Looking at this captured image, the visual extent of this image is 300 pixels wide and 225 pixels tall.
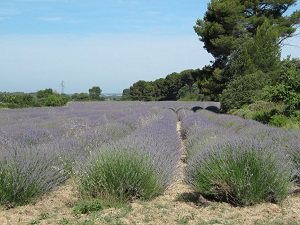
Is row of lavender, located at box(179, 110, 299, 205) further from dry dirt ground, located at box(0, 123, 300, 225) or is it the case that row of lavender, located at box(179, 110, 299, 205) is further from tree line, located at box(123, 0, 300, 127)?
tree line, located at box(123, 0, 300, 127)

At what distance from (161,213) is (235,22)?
95.8 ft

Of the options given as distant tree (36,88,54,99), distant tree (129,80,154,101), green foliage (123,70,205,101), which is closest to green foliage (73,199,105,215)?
distant tree (36,88,54,99)

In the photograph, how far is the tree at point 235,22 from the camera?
105 feet

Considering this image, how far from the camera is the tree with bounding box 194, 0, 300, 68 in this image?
3212 centimetres

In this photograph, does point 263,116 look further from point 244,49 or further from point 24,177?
point 24,177

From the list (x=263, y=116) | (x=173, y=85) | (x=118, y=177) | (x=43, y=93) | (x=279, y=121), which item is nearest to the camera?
(x=118, y=177)

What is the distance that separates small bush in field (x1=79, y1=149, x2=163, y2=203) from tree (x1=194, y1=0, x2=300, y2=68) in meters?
27.1

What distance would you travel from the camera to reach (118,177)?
5625 mm

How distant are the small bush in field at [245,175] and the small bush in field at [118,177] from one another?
0.74 m

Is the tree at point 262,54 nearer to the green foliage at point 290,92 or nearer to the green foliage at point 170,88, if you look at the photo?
the green foliage at point 290,92

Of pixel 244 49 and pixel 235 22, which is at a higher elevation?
pixel 235 22

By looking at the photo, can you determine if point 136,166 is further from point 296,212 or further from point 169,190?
point 296,212

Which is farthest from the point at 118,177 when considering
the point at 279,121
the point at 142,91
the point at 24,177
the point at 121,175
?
the point at 142,91

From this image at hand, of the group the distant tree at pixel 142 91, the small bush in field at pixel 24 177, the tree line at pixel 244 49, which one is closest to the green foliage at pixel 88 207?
the small bush in field at pixel 24 177
